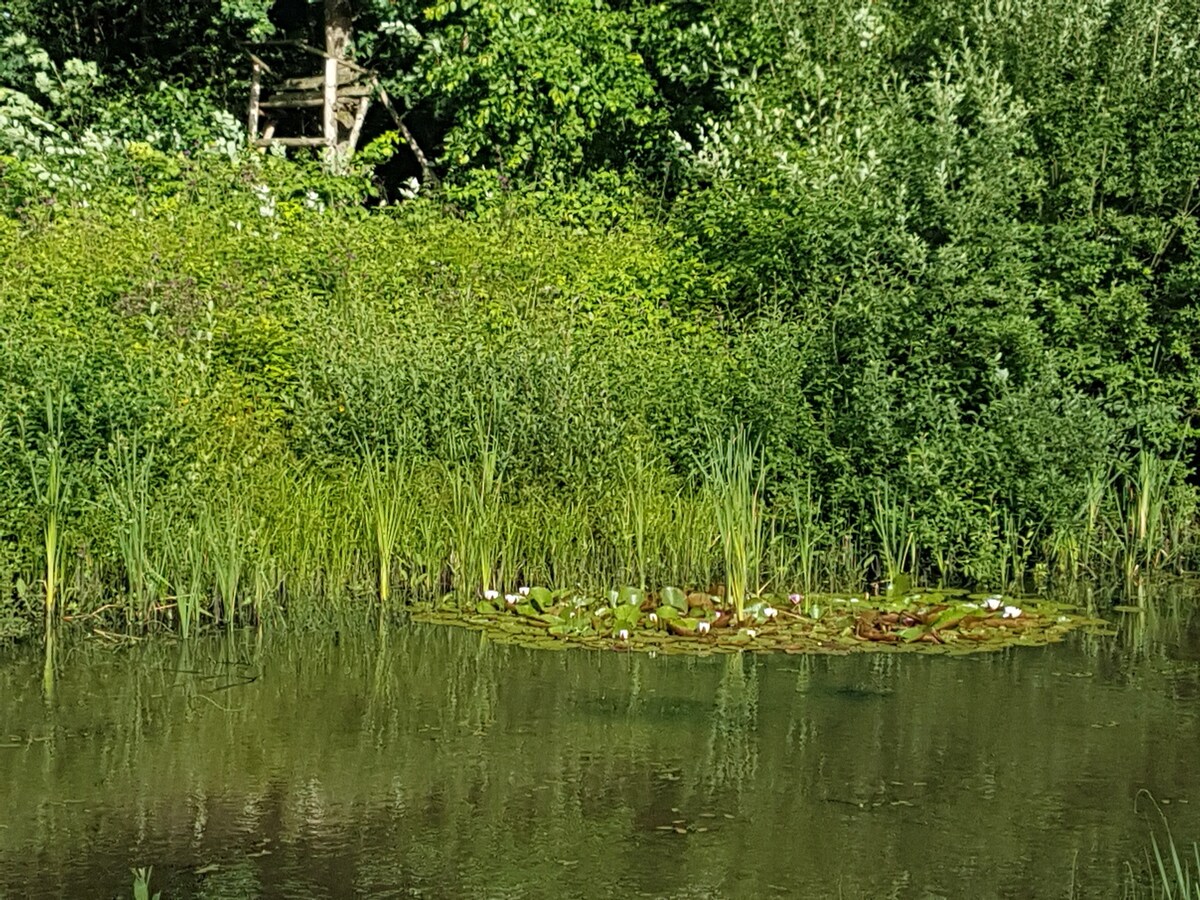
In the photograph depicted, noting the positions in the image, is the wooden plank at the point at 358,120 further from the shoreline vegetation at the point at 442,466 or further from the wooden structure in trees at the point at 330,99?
the shoreline vegetation at the point at 442,466

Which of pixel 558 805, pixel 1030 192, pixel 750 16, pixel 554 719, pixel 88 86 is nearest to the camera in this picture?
pixel 558 805

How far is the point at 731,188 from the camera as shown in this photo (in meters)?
13.1

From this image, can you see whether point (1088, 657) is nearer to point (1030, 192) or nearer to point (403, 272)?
point (1030, 192)

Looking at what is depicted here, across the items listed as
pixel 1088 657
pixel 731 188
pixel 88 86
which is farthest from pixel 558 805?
pixel 88 86

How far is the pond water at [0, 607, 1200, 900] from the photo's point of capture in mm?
5164

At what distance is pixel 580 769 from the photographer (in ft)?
20.3

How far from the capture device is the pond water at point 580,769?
5.16 metres

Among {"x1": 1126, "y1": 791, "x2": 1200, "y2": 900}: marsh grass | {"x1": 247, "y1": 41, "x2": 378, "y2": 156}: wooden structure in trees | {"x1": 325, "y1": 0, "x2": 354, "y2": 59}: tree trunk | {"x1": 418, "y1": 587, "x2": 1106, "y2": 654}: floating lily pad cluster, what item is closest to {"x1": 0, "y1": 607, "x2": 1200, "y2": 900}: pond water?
{"x1": 1126, "y1": 791, "x2": 1200, "y2": 900}: marsh grass

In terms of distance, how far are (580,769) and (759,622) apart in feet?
8.22

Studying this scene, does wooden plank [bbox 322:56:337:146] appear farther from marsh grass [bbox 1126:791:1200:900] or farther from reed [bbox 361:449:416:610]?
marsh grass [bbox 1126:791:1200:900]

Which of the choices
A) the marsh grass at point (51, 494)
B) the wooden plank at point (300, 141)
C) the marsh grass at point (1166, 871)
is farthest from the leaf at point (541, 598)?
the wooden plank at point (300, 141)

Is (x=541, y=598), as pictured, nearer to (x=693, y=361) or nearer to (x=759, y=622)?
(x=759, y=622)

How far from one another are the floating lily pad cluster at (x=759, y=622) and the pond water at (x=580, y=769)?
193mm

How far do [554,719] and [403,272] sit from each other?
599 cm
